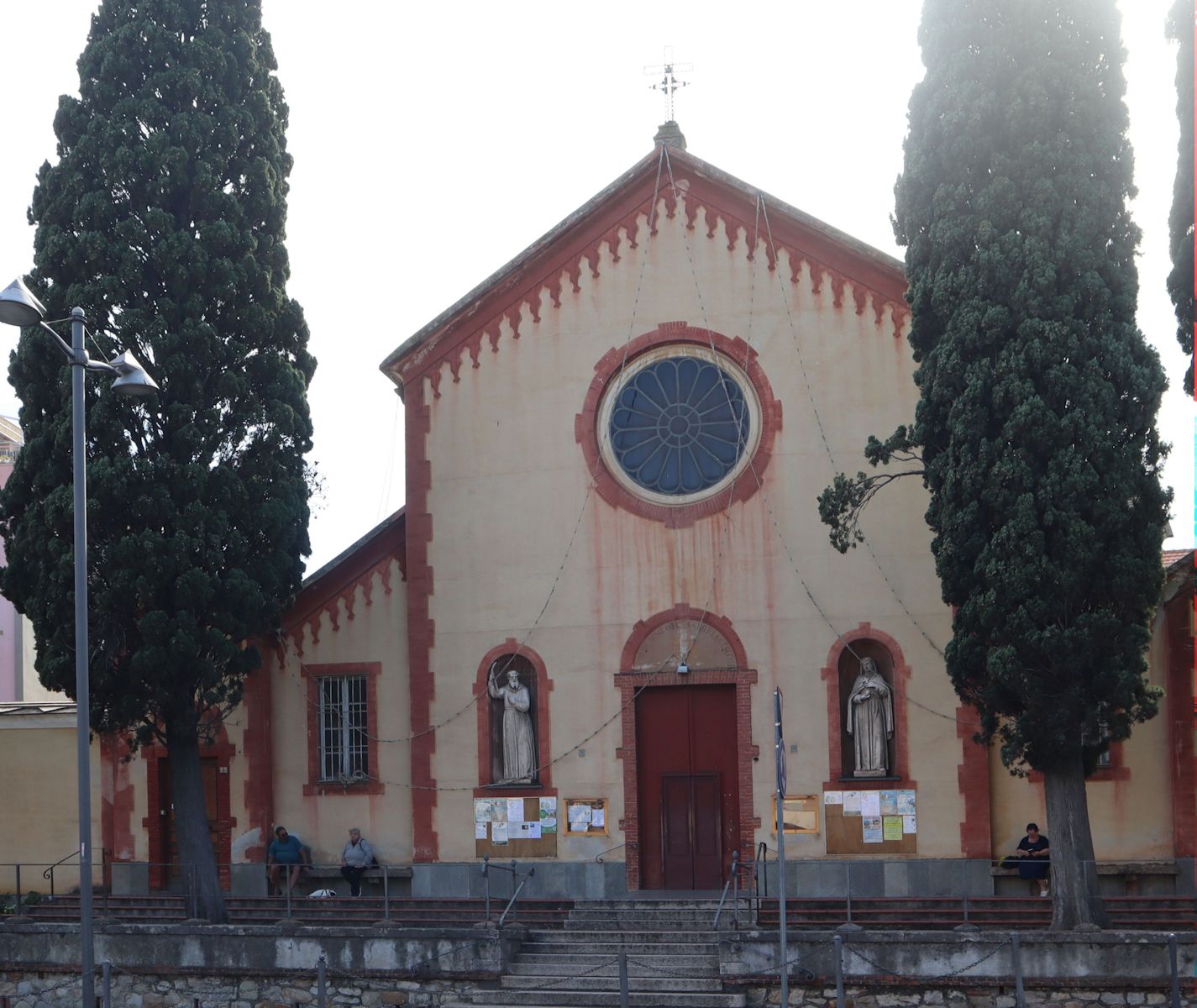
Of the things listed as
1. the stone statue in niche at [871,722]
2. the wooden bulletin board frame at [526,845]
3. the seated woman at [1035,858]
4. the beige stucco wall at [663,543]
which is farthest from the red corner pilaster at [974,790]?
the wooden bulletin board frame at [526,845]

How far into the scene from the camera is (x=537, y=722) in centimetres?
2547

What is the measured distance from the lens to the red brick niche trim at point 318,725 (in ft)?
85.5

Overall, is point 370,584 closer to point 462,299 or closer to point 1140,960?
point 462,299

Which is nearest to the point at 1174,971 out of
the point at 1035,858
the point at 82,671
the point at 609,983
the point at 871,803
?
the point at 1035,858

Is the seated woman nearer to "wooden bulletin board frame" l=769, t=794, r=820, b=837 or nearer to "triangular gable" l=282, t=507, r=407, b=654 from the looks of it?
"wooden bulletin board frame" l=769, t=794, r=820, b=837

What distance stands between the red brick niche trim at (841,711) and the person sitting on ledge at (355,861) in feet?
23.2

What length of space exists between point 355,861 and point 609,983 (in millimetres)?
5549

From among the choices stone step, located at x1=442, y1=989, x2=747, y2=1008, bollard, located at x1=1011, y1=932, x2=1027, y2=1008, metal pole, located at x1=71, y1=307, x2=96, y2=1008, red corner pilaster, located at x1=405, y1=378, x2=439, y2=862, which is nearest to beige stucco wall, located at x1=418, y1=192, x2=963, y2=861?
red corner pilaster, located at x1=405, y1=378, x2=439, y2=862

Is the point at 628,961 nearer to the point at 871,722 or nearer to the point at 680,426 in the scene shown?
the point at 871,722

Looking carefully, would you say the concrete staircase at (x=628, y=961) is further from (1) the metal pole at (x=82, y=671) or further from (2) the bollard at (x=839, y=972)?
(1) the metal pole at (x=82, y=671)

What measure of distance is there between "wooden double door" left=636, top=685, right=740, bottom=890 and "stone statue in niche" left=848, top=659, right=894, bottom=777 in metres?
1.85

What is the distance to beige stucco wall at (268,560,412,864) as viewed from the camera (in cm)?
2594

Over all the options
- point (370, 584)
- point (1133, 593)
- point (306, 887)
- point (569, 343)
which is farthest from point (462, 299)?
point (1133, 593)

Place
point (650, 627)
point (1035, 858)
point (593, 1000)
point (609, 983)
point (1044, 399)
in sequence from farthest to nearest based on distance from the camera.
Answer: point (650, 627)
point (1035, 858)
point (609, 983)
point (593, 1000)
point (1044, 399)
